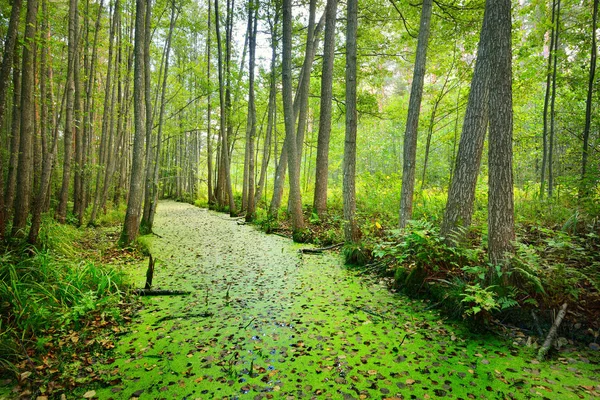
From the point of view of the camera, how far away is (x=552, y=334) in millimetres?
2758

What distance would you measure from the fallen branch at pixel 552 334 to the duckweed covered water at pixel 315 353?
0.09 metres

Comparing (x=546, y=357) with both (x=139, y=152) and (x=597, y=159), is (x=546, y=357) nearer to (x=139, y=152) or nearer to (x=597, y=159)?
(x=597, y=159)

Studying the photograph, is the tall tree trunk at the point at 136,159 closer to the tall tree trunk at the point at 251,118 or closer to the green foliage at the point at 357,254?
the green foliage at the point at 357,254

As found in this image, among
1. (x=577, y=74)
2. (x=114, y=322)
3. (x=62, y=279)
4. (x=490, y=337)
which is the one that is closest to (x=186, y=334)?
(x=114, y=322)

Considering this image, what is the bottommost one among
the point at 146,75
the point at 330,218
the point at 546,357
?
the point at 546,357

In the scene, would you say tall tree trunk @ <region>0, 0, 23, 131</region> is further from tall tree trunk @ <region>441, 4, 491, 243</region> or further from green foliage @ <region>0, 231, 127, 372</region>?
tall tree trunk @ <region>441, 4, 491, 243</region>

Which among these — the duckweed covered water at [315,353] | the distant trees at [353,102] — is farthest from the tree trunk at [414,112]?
the duckweed covered water at [315,353]

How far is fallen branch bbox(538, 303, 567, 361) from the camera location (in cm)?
263

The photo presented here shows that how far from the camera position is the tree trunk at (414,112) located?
5445 mm

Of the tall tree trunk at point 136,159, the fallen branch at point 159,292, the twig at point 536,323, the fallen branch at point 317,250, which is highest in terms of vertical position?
the tall tree trunk at point 136,159

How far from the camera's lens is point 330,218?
28.4ft

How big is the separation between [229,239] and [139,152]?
3.10 metres

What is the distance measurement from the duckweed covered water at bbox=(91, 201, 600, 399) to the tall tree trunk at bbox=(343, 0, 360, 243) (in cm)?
162

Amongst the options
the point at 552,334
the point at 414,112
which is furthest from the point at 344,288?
the point at 414,112
